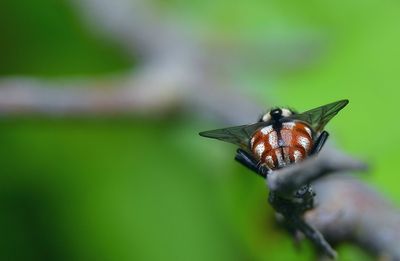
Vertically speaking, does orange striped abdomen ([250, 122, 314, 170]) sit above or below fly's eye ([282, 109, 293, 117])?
below

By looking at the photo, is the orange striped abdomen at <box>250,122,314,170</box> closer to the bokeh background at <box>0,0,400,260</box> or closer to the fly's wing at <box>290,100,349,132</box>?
the fly's wing at <box>290,100,349,132</box>

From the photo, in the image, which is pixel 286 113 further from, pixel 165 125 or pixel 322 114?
pixel 165 125

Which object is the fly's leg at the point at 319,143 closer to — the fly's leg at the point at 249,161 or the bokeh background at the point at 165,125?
the fly's leg at the point at 249,161

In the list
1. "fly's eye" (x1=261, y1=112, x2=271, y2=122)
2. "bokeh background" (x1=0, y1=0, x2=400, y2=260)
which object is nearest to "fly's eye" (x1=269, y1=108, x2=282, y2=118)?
"fly's eye" (x1=261, y1=112, x2=271, y2=122)

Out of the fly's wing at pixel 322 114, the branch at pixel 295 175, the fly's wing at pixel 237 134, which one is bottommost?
the branch at pixel 295 175

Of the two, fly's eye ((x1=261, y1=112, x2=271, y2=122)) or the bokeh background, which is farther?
the bokeh background

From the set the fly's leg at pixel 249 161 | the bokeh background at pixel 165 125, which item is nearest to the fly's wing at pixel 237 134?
the fly's leg at pixel 249 161
